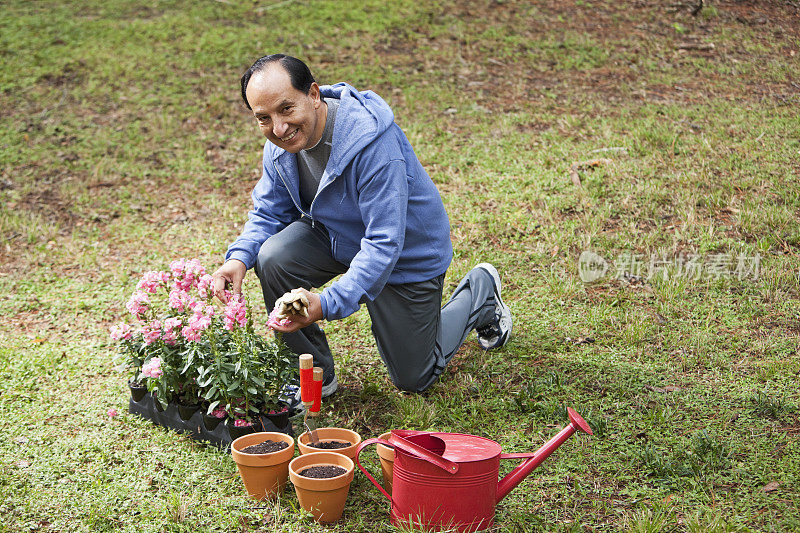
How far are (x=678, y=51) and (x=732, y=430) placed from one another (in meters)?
6.13

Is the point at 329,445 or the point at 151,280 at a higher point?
the point at 151,280

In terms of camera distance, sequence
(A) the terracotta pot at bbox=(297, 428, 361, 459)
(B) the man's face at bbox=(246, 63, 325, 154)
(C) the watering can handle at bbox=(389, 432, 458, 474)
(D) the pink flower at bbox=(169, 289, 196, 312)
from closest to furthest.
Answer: (C) the watering can handle at bbox=(389, 432, 458, 474), (A) the terracotta pot at bbox=(297, 428, 361, 459), (B) the man's face at bbox=(246, 63, 325, 154), (D) the pink flower at bbox=(169, 289, 196, 312)

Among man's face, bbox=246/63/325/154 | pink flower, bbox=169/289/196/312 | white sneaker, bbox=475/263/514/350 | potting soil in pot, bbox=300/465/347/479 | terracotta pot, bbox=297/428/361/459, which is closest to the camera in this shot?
potting soil in pot, bbox=300/465/347/479

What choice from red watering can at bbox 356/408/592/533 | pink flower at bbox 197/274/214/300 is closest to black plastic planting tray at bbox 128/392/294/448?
pink flower at bbox 197/274/214/300

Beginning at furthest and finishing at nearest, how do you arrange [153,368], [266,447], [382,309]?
[382,309] < [153,368] < [266,447]

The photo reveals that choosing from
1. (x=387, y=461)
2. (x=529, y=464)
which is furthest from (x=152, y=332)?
(x=529, y=464)

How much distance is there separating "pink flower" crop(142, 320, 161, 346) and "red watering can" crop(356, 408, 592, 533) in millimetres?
1216

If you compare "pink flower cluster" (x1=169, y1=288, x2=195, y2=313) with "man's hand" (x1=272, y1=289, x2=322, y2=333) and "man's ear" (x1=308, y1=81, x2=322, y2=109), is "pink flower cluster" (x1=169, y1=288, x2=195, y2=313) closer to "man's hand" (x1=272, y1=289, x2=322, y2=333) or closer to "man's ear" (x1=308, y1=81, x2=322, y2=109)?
"man's hand" (x1=272, y1=289, x2=322, y2=333)

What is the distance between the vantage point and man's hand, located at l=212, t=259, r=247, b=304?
323cm

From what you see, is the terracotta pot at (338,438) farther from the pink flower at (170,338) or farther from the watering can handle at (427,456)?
the pink flower at (170,338)

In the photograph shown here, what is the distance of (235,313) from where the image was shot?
3.13m

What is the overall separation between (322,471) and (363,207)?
3.66 ft

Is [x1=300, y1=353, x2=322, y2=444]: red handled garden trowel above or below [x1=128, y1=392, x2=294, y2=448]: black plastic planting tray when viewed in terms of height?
above

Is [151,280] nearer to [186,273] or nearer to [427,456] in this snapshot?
[186,273]
